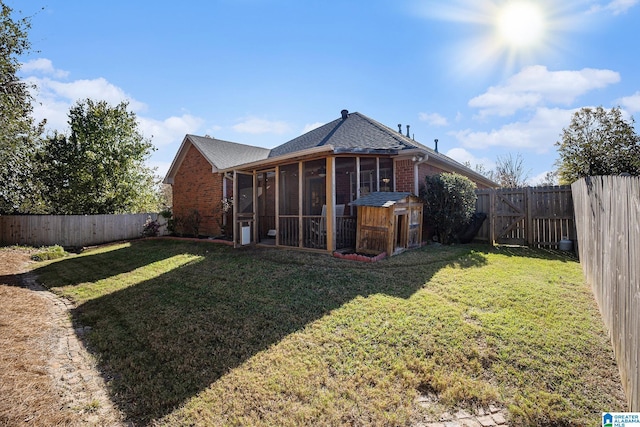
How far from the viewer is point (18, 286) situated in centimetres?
703

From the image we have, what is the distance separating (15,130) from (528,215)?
65.1 ft

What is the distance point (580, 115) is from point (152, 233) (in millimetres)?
26642

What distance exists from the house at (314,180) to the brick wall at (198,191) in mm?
54

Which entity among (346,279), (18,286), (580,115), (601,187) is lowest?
(18,286)

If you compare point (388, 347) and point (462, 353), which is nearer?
point (462, 353)

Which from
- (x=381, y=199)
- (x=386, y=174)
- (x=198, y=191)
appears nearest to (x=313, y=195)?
(x=386, y=174)

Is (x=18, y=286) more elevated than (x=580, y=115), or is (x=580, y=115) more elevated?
(x=580, y=115)

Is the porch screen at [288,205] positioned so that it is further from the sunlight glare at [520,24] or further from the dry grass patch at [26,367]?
the sunlight glare at [520,24]

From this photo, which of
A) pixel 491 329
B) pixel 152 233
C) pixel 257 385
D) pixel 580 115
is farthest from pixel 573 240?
pixel 152 233

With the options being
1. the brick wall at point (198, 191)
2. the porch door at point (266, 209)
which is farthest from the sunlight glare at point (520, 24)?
the brick wall at point (198, 191)

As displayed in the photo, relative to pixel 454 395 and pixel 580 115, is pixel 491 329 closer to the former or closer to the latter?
pixel 454 395

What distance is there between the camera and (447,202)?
849cm

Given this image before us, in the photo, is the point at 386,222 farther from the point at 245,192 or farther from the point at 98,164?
the point at 98,164

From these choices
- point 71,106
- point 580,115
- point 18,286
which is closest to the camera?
point 18,286
